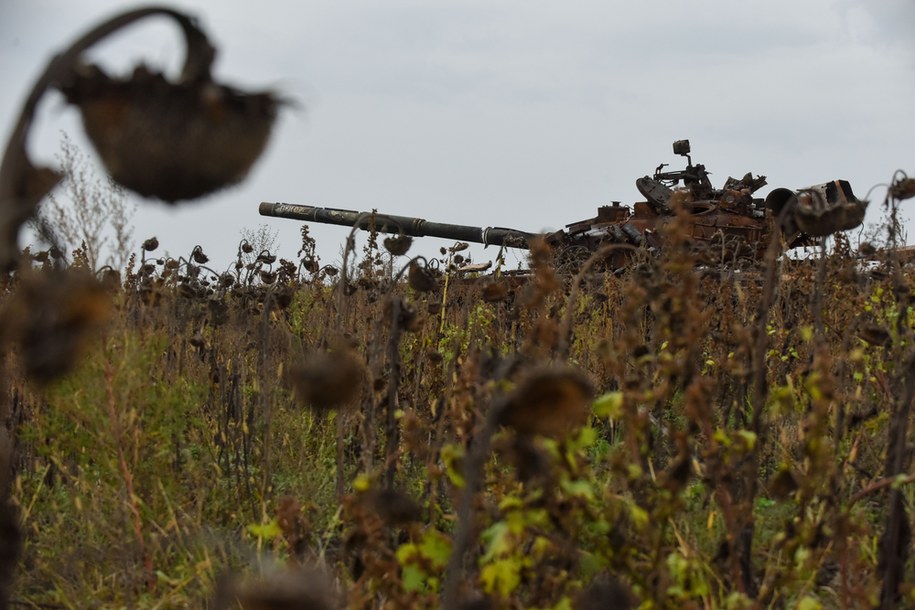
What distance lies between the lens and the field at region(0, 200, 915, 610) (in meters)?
1.60

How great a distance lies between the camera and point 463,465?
185 centimetres

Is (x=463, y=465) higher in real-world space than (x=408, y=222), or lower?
lower

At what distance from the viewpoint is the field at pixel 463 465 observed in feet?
5.24

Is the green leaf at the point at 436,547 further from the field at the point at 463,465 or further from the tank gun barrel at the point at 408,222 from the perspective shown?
the tank gun barrel at the point at 408,222

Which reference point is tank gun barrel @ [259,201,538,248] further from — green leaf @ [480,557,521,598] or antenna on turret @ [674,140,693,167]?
green leaf @ [480,557,521,598]

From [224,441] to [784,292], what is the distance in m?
3.35

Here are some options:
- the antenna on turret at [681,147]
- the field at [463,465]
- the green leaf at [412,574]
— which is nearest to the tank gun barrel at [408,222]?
the antenna on turret at [681,147]

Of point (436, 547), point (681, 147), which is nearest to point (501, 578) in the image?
point (436, 547)

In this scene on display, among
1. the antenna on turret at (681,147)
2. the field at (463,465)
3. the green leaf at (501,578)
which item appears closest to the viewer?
the field at (463,465)

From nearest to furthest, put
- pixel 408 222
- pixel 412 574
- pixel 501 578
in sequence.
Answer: pixel 501 578
pixel 412 574
pixel 408 222

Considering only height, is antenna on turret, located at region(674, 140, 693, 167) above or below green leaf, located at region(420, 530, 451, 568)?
above

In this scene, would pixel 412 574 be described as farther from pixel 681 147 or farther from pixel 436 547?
pixel 681 147

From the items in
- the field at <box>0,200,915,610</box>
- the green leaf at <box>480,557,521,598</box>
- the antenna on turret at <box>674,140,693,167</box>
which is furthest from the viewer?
the antenna on turret at <box>674,140,693,167</box>

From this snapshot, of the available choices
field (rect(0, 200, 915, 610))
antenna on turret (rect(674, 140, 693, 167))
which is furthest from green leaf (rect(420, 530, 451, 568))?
antenna on turret (rect(674, 140, 693, 167))
